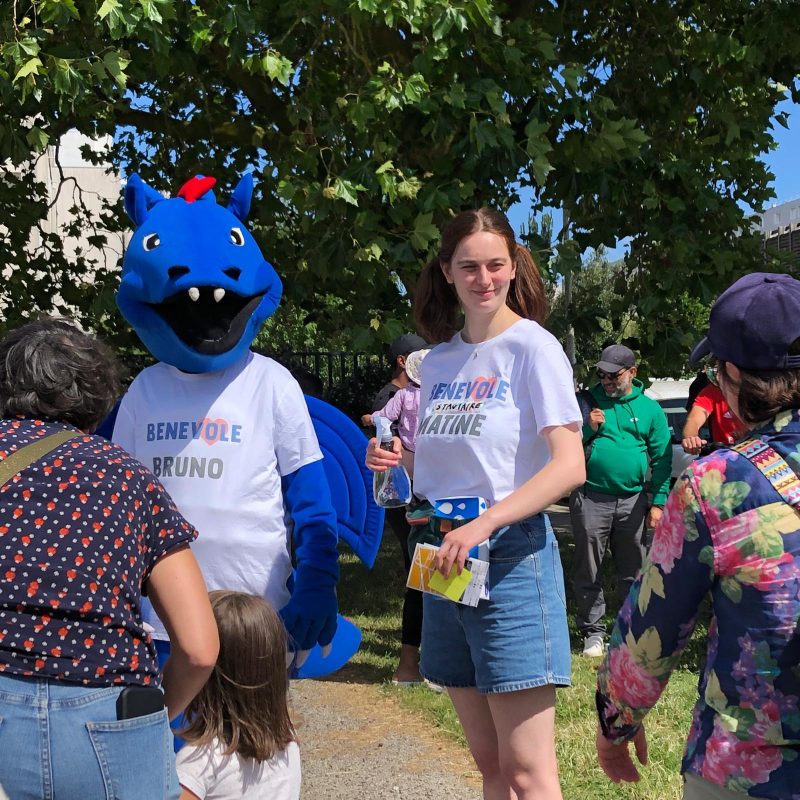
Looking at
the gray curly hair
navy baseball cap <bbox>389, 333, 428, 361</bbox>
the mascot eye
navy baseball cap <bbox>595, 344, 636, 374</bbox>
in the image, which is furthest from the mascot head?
navy baseball cap <bbox>595, 344, 636, 374</bbox>

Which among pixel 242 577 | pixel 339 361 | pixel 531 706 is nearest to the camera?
pixel 531 706

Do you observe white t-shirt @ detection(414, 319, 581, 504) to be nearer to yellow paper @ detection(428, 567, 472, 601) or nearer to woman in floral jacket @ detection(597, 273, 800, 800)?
yellow paper @ detection(428, 567, 472, 601)

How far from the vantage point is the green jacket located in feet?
20.0

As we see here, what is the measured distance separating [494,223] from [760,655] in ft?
4.84

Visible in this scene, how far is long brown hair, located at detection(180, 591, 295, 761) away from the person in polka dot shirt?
253 mm

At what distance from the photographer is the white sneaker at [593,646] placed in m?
5.95

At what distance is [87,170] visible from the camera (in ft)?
101

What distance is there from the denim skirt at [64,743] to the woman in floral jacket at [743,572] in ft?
3.11

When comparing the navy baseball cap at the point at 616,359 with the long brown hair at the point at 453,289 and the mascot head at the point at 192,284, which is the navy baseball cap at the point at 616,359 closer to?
the long brown hair at the point at 453,289

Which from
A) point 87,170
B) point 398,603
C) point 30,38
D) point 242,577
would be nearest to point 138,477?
point 242,577

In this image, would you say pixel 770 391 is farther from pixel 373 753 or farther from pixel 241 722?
pixel 373 753

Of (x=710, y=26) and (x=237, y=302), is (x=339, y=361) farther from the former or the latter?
(x=237, y=302)

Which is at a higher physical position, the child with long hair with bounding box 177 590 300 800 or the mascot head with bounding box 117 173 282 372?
the mascot head with bounding box 117 173 282 372

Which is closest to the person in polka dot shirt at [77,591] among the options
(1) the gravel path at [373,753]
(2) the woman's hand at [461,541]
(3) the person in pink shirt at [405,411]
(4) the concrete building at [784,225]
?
(2) the woman's hand at [461,541]
